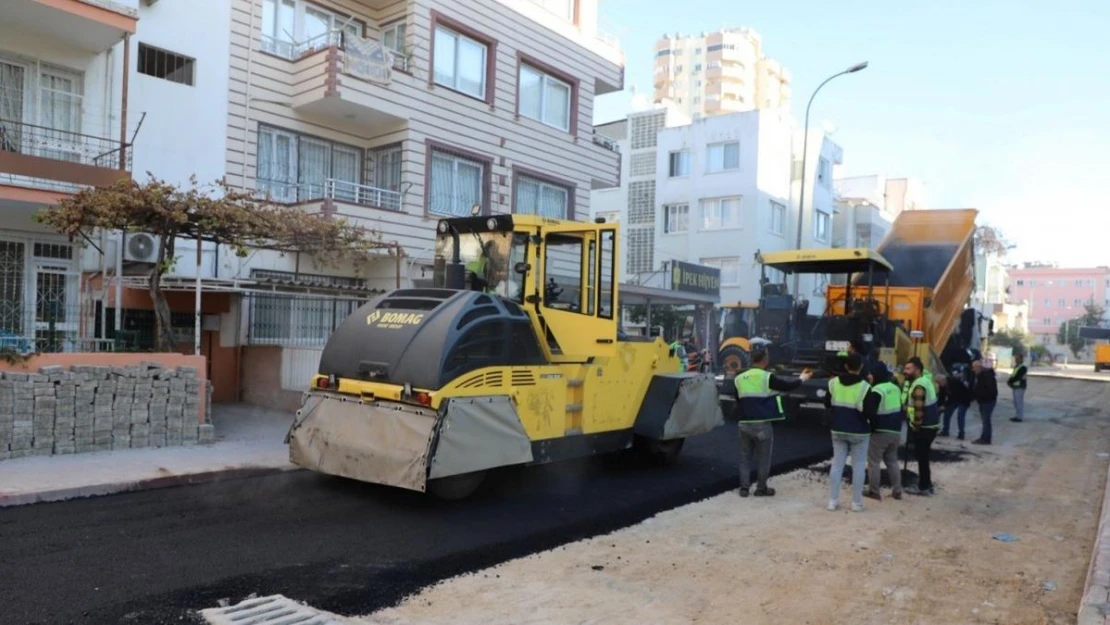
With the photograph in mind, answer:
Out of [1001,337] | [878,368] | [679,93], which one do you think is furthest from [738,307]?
[679,93]

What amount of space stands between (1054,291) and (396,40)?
11517 cm

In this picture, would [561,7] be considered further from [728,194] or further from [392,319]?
[392,319]

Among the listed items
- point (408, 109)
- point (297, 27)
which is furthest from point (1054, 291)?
point (297, 27)

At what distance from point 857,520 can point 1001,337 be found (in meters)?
55.2

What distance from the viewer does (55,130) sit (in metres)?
11.8

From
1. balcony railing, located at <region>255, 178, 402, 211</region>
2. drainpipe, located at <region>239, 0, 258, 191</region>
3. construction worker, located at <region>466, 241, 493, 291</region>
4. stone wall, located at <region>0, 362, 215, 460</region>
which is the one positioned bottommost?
stone wall, located at <region>0, 362, 215, 460</region>

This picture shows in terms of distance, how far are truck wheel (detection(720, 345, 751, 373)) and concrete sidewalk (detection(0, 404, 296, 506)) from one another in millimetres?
8502

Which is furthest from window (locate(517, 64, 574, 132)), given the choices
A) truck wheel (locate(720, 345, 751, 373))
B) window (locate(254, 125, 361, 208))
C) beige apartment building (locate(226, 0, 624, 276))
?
truck wheel (locate(720, 345, 751, 373))

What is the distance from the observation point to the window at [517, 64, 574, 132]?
20281mm

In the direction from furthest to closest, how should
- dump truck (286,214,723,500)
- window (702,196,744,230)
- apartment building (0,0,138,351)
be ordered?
window (702,196,744,230) → apartment building (0,0,138,351) → dump truck (286,214,723,500)

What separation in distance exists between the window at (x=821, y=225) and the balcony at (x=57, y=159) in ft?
103

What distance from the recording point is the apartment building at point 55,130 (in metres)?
11.5

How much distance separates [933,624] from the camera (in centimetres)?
501

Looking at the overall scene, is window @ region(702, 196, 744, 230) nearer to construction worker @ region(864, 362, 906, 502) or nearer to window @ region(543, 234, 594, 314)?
construction worker @ region(864, 362, 906, 502)
